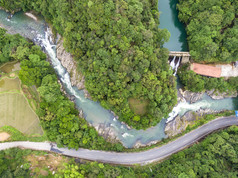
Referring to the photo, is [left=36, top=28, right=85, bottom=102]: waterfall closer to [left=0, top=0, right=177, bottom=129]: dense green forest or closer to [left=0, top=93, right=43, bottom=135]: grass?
[left=0, top=0, right=177, bottom=129]: dense green forest

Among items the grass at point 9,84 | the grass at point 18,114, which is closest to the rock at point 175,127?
the grass at point 18,114

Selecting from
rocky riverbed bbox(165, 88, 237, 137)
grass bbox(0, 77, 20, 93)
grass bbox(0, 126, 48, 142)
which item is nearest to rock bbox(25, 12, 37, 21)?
grass bbox(0, 77, 20, 93)

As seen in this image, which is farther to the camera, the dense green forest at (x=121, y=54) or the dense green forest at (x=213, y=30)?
the dense green forest at (x=213, y=30)

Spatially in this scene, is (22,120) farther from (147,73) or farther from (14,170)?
(147,73)

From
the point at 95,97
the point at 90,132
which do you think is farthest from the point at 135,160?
the point at 95,97

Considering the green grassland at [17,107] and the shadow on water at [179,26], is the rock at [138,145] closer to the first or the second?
the green grassland at [17,107]

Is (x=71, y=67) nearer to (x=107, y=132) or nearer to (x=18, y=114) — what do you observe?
(x=18, y=114)
